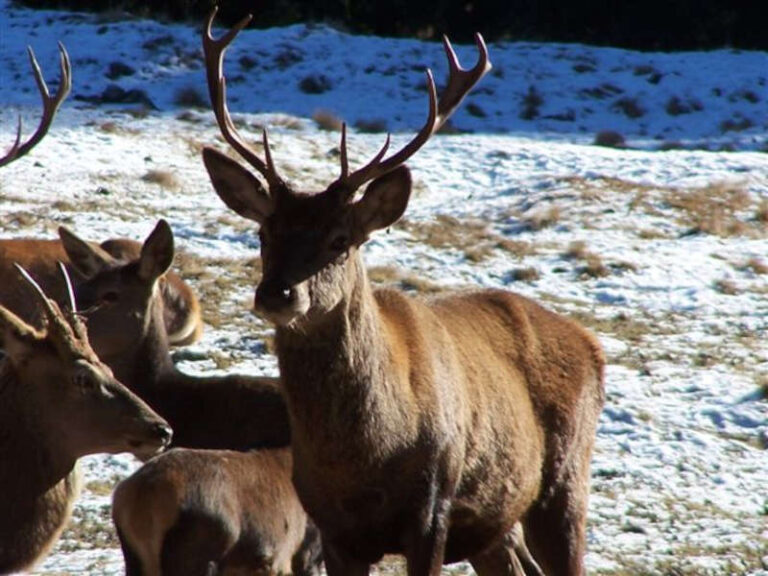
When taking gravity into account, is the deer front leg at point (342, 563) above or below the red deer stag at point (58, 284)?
above

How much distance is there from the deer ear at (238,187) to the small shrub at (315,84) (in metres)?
14.3

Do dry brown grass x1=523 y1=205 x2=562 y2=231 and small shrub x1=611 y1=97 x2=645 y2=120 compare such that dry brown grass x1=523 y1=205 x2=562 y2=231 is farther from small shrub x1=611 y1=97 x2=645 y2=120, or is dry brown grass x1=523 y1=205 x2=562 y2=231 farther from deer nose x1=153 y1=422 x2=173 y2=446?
deer nose x1=153 y1=422 x2=173 y2=446

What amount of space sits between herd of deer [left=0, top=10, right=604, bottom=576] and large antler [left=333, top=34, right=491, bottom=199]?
1 centimetres

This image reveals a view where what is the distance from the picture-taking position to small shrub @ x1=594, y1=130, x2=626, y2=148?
20891 millimetres

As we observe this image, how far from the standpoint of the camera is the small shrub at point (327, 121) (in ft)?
65.4

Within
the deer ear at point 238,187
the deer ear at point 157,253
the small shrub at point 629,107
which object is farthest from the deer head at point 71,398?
the small shrub at point 629,107

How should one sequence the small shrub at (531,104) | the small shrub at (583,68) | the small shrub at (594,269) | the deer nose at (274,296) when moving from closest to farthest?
the deer nose at (274,296) < the small shrub at (594,269) < the small shrub at (531,104) < the small shrub at (583,68)

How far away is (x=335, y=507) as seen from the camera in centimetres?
660

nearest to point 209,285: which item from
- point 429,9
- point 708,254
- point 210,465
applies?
point 708,254

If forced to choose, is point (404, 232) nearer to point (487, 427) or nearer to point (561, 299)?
point (561, 299)

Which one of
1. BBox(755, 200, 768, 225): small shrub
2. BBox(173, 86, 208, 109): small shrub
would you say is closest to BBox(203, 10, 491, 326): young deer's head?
BBox(755, 200, 768, 225): small shrub

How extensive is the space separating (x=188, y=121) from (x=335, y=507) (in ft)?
43.5

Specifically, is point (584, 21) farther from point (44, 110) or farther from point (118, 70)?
point (44, 110)

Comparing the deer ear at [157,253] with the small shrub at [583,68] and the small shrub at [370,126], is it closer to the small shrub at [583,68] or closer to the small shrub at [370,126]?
A: the small shrub at [370,126]
